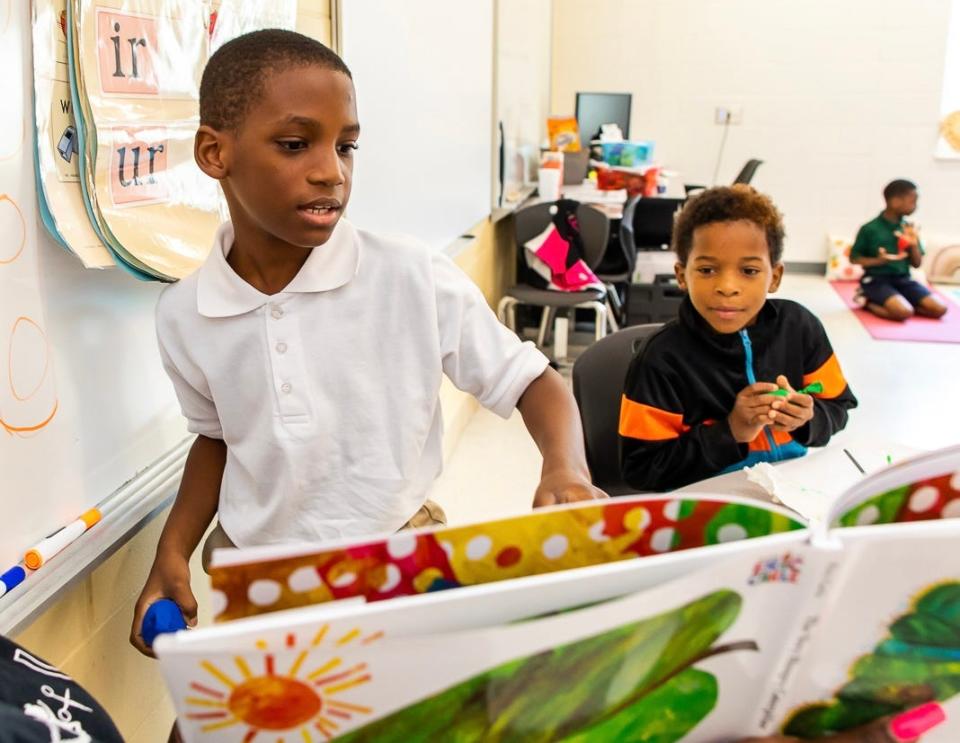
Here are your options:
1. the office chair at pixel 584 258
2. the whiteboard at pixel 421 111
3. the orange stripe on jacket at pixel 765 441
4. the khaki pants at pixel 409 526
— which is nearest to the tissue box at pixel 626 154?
the office chair at pixel 584 258

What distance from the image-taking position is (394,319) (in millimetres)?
1073

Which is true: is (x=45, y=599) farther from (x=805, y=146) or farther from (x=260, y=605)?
(x=805, y=146)

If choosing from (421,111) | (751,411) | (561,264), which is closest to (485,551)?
(751,411)

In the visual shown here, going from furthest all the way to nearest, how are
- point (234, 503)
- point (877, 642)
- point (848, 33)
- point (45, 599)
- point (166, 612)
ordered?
point (848, 33)
point (234, 503)
point (45, 599)
point (166, 612)
point (877, 642)

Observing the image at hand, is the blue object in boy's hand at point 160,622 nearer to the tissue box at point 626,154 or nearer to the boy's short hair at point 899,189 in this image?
the tissue box at point 626,154

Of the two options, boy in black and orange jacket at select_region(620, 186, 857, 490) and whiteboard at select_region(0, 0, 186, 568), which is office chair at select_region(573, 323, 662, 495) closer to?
boy in black and orange jacket at select_region(620, 186, 857, 490)

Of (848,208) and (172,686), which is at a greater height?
(172,686)

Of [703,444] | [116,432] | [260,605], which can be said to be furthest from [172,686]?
[703,444]

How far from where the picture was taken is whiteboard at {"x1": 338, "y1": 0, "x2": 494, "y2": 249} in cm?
204

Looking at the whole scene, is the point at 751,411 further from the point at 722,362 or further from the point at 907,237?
the point at 907,237

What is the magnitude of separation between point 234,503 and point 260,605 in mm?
634

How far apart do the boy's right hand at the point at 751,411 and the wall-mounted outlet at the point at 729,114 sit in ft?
18.6

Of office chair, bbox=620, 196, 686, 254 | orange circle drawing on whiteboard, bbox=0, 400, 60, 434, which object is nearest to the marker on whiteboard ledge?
orange circle drawing on whiteboard, bbox=0, 400, 60, 434

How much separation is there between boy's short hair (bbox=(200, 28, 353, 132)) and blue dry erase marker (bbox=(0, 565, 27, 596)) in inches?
20.7
